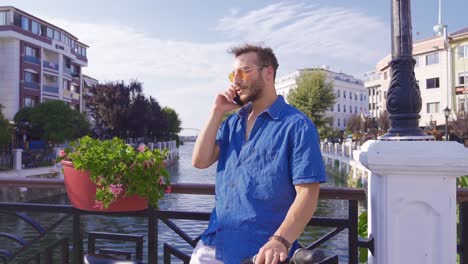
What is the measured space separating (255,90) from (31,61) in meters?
41.7

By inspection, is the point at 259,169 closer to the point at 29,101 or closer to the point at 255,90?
the point at 255,90

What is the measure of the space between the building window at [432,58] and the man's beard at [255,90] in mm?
45307

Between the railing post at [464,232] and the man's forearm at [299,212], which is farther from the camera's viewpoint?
the railing post at [464,232]

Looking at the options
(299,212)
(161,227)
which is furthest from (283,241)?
(161,227)

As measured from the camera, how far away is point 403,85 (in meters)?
2.44

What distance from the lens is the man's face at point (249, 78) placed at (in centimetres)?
216

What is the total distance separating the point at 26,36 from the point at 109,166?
1589 inches

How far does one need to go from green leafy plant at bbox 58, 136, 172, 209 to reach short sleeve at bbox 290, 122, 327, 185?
3.11ft

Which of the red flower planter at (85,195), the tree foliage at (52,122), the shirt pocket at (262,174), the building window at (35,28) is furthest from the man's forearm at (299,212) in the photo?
the building window at (35,28)

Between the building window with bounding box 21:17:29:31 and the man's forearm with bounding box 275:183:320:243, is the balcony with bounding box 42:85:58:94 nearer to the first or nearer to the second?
the building window with bounding box 21:17:29:31

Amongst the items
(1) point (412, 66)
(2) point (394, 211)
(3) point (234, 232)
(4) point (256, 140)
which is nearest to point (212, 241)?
(3) point (234, 232)

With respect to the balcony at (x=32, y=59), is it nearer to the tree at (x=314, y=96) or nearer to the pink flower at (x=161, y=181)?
the tree at (x=314, y=96)

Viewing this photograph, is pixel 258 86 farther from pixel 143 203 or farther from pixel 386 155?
pixel 143 203

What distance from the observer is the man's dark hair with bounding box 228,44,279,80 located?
2.18m
